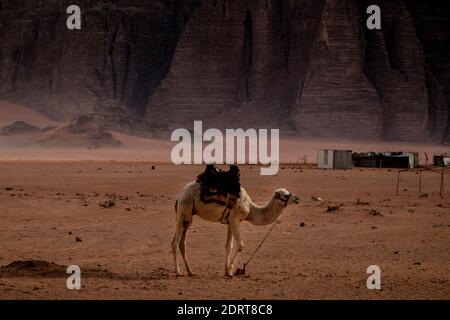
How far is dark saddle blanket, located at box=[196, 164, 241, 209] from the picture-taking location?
11.4 m

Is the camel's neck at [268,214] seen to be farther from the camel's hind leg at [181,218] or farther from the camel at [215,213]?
the camel's hind leg at [181,218]

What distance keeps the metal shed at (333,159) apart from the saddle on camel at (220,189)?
3797 cm

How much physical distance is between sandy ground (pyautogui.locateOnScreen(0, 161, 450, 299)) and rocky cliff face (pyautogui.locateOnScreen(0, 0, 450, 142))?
5068 cm

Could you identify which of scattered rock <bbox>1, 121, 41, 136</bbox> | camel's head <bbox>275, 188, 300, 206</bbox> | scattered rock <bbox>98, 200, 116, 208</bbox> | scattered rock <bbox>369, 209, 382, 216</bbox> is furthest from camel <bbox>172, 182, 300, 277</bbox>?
scattered rock <bbox>1, 121, 41, 136</bbox>

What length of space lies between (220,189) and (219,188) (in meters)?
0.02

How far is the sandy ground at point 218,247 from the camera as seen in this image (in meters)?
10.5

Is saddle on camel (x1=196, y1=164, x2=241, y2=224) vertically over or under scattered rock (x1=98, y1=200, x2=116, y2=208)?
over

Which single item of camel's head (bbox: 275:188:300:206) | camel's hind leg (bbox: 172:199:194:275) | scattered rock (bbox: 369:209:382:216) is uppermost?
camel's head (bbox: 275:188:300:206)

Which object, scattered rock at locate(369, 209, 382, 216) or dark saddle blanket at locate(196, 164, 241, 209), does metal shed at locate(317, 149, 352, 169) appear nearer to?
scattered rock at locate(369, 209, 382, 216)

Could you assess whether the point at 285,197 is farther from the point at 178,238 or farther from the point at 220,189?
the point at 178,238

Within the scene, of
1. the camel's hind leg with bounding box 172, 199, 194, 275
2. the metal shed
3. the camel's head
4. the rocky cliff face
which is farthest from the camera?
the rocky cliff face

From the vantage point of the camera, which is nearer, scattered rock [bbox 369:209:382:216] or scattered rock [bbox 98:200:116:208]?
scattered rock [bbox 369:209:382:216]

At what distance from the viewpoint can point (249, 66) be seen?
279ft
